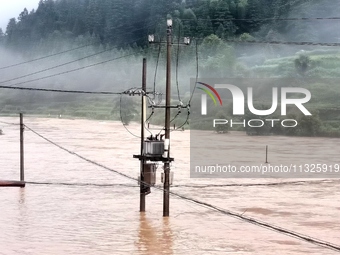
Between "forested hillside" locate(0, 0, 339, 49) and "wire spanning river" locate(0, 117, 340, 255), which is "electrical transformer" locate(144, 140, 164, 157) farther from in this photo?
"forested hillside" locate(0, 0, 339, 49)

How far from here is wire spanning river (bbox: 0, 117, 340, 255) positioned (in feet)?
72.0

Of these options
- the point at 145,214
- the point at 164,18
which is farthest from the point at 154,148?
the point at 164,18

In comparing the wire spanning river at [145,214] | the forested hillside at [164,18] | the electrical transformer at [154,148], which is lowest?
the wire spanning river at [145,214]

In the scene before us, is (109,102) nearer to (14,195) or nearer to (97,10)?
(97,10)

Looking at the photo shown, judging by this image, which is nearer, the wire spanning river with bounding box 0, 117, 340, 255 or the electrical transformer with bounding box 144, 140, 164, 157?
the wire spanning river with bounding box 0, 117, 340, 255

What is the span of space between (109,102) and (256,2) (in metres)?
43.6

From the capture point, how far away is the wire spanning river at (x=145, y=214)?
2194 centimetres

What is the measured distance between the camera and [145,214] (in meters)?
27.5

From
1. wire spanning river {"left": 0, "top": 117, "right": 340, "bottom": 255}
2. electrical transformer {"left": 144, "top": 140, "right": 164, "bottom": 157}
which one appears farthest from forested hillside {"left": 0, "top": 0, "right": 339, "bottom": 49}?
electrical transformer {"left": 144, "top": 140, "right": 164, "bottom": 157}

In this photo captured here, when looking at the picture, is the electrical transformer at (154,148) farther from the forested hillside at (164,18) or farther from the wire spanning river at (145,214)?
the forested hillside at (164,18)

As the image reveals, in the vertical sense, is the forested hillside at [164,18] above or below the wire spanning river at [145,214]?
above

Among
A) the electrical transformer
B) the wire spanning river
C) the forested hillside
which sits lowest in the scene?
the wire spanning river

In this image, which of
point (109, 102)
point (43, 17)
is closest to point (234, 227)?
point (109, 102)

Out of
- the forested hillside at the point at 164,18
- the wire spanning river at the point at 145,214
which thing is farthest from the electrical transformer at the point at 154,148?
the forested hillside at the point at 164,18
